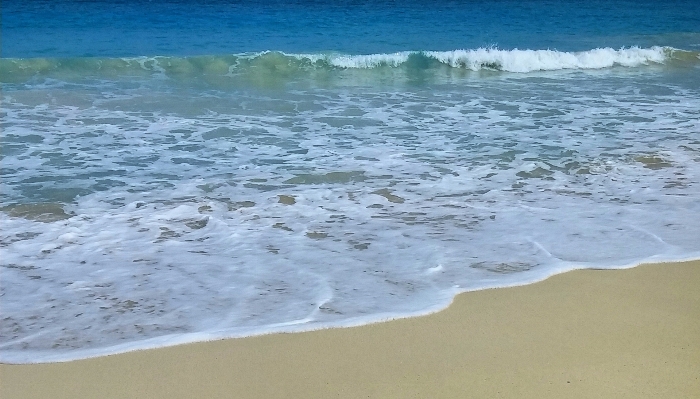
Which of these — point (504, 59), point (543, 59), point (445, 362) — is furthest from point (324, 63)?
point (445, 362)

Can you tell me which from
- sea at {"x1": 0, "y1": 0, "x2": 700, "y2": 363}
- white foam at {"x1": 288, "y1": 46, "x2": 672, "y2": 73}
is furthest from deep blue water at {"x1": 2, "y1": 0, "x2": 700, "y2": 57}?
sea at {"x1": 0, "y1": 0, "x2": 700, "y2": 363}

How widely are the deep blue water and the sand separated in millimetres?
13081

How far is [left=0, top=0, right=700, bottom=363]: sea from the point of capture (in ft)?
12.5

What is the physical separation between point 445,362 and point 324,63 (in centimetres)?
1179

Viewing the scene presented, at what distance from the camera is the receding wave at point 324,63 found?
1321 centimetres

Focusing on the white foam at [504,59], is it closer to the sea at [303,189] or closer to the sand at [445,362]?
the sea at [303,189]

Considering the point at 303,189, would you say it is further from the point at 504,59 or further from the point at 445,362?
the point at 504,59

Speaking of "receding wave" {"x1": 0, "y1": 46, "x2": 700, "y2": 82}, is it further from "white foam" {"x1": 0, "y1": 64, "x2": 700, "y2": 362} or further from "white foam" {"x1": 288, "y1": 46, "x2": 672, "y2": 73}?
"white foam" {"x1": 0, "y1": 64, "x2": 700, "y2": 362}

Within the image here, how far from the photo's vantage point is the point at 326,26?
21.3 m

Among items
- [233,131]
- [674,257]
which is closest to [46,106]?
[233,131]

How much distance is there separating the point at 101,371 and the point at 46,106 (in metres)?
7.30

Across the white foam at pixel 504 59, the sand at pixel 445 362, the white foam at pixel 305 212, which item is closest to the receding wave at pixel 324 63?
the white foam at pixel 504 59

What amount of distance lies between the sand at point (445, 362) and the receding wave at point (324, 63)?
1022 centimetres

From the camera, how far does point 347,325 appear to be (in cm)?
350
